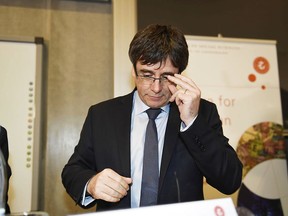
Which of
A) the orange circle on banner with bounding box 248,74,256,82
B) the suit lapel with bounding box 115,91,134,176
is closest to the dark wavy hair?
the suit lapel with bounding box 115,91,134,176

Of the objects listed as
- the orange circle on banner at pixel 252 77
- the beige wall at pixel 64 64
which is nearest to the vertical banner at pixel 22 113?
the beige wall at pixel 64 64

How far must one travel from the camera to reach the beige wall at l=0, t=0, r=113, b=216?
2.34 metres

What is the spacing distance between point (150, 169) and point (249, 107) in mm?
1553

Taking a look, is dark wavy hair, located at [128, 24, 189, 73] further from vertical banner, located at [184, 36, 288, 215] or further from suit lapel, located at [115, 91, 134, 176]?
vertical banner, located at [184, 36, 288, 215]

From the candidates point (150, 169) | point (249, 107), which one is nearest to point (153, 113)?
point (150, 169)

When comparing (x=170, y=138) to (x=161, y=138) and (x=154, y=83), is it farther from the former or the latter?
(x=154, y=83)

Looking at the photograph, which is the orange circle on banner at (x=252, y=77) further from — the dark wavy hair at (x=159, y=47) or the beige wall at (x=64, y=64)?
the dark wavy hair at (x=159, y=47)

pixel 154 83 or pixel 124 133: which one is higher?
pixel 154 83

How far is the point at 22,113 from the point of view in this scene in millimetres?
2260

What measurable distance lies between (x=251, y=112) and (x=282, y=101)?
44 cm

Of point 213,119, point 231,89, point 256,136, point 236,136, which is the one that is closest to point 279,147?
point 256,136

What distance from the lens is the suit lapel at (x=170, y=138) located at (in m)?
1.16

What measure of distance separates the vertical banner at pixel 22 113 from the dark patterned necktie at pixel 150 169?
125cm

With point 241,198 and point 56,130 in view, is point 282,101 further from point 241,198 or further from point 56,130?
point 56,130
